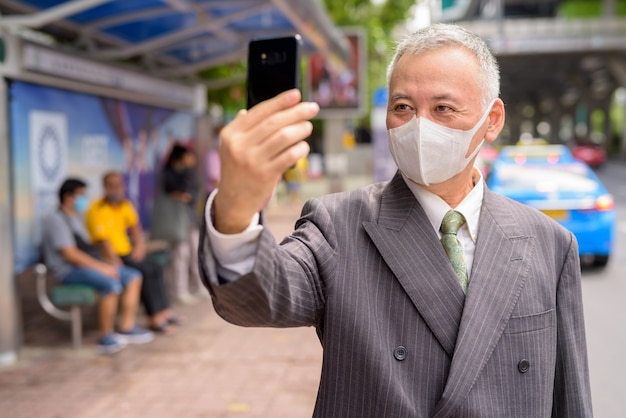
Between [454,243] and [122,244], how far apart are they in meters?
5.68

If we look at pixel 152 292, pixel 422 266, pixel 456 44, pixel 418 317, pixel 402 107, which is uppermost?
pixel 456 44

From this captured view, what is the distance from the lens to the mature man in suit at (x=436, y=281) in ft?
5.28

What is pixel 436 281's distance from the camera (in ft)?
5.46

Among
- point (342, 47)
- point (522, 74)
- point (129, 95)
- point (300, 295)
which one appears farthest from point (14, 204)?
point (522, 74)

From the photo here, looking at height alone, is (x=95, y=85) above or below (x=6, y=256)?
above

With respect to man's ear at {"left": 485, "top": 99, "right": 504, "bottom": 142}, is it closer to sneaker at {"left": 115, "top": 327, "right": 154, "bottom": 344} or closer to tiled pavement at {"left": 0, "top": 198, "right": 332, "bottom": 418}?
tiled pavement at {"left": 0, "top": 198, "right": 332, "bottom": 418}

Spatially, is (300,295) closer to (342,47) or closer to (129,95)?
(129,95)

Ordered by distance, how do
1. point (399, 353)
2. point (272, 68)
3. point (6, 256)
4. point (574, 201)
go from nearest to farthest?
point (272, 68), point (399, 353), point (6, 256), point (574, 201)

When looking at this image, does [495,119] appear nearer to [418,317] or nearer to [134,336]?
[418,317]

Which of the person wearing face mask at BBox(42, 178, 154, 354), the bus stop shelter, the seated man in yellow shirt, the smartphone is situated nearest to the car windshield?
the bus stop shelter

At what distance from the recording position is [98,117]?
8141 mm

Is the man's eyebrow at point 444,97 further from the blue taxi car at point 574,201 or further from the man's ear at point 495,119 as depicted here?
the blue taxi car at point 574,201

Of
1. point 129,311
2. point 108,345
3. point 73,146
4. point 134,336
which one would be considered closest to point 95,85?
point 73,146

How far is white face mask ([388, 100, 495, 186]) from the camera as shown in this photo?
5.62 feet
